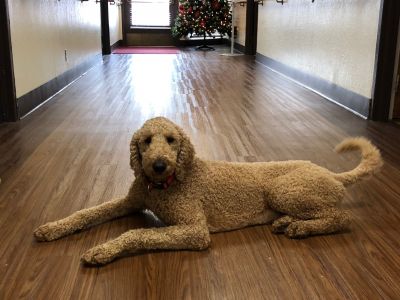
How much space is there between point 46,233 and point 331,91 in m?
3.42

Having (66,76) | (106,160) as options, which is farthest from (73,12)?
(106,160)

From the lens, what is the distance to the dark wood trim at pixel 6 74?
3.36 metres

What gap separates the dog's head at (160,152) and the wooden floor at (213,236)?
0.26 metres

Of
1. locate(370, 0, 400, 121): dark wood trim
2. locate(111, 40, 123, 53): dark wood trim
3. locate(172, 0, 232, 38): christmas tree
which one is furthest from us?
locate(172, 0, 232, 38): christmas tree

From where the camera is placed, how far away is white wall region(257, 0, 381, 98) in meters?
3.82

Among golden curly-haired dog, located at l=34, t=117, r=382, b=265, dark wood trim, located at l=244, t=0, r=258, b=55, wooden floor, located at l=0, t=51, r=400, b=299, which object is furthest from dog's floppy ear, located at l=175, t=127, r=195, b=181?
dark wood trim, located at l=244, t=0, r=258, b=55

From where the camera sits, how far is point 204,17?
9.66 meters

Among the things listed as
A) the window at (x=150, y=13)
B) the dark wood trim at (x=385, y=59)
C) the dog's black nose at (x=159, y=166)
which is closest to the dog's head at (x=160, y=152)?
the dog's black nose at (x=159, y=166)

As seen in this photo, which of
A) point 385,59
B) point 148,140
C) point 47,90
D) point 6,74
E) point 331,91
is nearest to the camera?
point 148,140

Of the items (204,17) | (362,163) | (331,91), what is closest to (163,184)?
(362,163)

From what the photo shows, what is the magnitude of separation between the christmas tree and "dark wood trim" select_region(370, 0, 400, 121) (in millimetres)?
6351

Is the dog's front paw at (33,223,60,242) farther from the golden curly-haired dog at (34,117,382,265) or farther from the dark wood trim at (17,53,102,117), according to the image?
the dark wood trim at (17,53,102,117)

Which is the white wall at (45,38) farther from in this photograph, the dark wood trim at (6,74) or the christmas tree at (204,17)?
the christmas tree at (204,17)

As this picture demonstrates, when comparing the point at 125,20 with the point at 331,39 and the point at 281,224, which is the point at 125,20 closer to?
the point at 331,39
